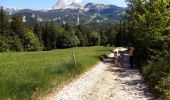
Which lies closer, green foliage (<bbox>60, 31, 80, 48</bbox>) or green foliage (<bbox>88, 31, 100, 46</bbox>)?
green foliage (<bbox>60, 31, 80, 48</bbox>)

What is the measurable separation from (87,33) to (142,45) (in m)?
151

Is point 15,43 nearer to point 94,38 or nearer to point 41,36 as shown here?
point 41,36

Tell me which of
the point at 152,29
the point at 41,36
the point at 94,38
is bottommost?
the point at 94,38

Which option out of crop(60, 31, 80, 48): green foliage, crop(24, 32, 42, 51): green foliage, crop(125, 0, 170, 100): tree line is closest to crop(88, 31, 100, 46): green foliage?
crop(60, 31, 80, 48): green foliage

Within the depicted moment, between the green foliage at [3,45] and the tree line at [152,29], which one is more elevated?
the tree line at [152,29]

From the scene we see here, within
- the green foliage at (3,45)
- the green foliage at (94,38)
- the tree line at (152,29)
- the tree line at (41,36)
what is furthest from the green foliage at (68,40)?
the tree line at (152,29)

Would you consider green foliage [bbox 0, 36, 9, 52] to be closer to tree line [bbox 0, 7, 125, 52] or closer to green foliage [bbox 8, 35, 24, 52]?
tree line [bbox 0, 7, 125, 52]

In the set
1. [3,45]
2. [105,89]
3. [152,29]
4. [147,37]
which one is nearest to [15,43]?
[3,45]

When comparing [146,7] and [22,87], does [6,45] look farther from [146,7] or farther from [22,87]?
[22,87]

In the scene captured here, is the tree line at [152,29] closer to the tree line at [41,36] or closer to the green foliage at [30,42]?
the tree line at [41,36]

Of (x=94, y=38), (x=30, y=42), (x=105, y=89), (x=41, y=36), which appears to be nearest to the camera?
(x=105, y=89)

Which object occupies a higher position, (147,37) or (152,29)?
(152,29)

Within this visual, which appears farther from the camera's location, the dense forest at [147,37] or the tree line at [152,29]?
the tree line at [152,29]

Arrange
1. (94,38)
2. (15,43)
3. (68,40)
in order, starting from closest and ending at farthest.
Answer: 1. (15,43)
2. (68,40)
3. (94,38)
